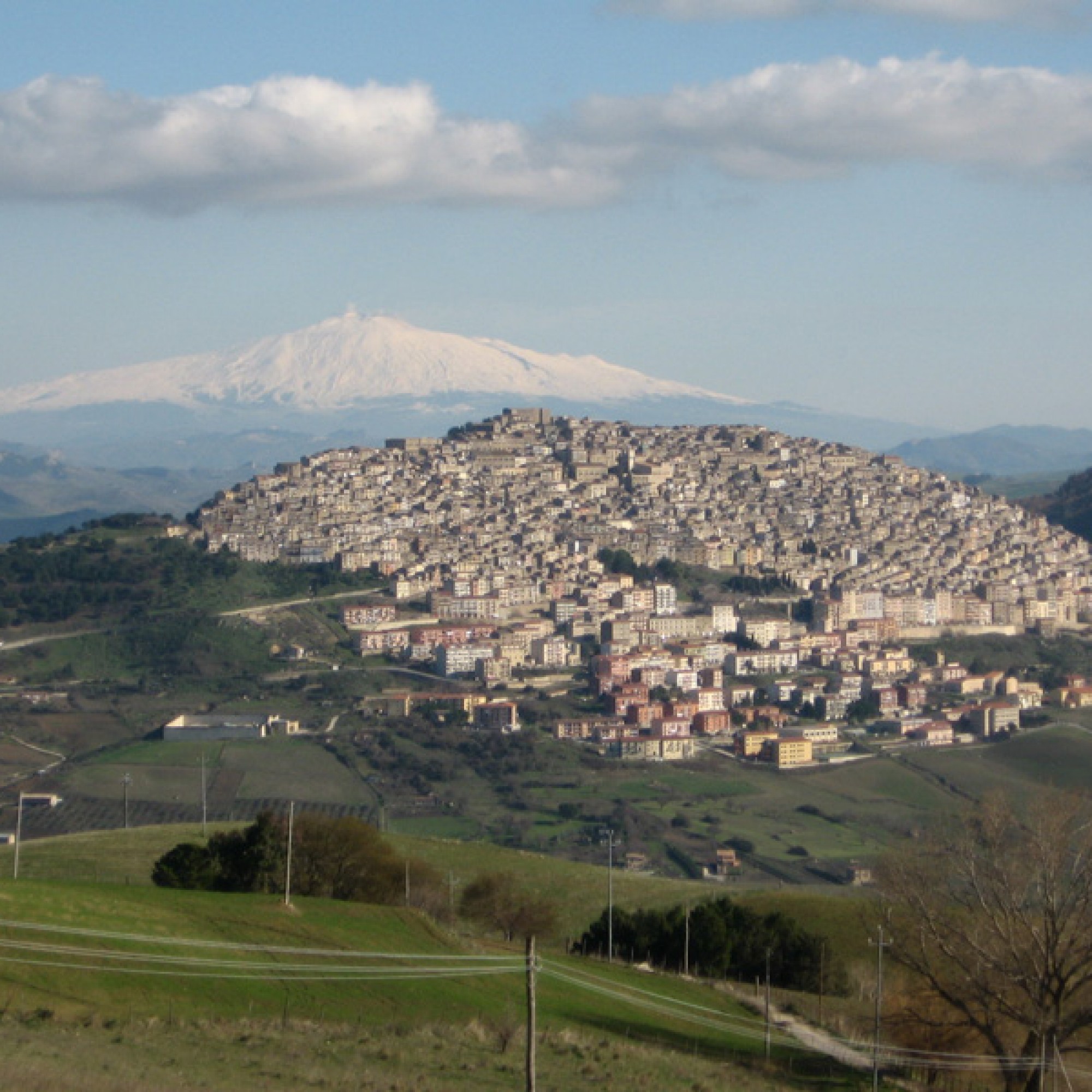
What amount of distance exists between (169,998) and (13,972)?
3.82 feet

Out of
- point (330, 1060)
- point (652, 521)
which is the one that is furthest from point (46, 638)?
point (330, 1060)

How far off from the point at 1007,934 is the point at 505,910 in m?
7.46

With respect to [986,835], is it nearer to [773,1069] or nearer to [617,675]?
[773,1069]

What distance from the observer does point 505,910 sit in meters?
21.5

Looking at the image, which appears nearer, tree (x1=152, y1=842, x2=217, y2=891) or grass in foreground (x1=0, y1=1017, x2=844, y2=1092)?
grass in foreground (x1=0, y1=1017, x2=844, y2=1092)

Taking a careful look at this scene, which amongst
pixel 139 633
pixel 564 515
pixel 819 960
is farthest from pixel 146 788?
pixel 564 515

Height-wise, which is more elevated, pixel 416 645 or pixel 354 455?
pixel 354 455

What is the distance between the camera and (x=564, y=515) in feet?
277

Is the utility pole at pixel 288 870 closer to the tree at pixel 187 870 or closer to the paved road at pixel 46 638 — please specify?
the tree at pixel 187 870

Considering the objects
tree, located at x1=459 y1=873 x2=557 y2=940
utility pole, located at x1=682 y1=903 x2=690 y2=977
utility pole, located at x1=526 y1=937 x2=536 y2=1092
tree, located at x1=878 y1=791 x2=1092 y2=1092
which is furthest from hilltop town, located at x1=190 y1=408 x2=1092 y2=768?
utility pole, located at x1=526 y1=937 x2=536 y2=1092

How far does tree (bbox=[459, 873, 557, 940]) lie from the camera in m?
21.2

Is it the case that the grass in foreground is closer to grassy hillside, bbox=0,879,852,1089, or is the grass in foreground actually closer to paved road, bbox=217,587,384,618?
grassy hillside, bbox=0,879,852,1089

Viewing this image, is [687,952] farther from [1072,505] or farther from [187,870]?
[1072,505]

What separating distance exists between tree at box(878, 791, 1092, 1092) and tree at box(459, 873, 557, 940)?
17.7ft
